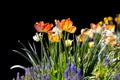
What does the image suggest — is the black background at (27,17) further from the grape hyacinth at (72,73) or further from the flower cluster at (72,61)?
the grape hyacinth at (72,73)

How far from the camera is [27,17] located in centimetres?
730

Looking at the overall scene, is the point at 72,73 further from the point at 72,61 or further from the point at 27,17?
the point at 27,17

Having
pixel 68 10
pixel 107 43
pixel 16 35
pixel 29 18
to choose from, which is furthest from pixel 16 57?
pixel 107 43

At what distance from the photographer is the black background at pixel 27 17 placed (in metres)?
6.39

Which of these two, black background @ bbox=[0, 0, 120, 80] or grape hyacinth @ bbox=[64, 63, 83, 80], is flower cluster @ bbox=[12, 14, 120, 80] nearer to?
grape hyacinth @ bbox=[64, 63, 83, 80]

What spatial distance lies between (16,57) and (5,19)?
2.64ft

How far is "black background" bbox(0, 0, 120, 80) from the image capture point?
6387 mm

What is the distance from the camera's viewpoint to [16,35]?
6914 mm

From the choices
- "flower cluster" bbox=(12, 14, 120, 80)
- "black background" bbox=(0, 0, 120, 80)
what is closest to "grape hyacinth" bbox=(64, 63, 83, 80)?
"flower cluster" bbox=(12, 14, 120, 80)

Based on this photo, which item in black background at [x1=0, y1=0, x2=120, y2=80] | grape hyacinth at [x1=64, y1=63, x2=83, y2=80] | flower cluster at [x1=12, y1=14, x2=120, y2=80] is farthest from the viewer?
black background at [x1=0, y1=0, x2=120, y2=80]

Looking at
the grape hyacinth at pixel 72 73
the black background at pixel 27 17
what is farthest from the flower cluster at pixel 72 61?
the black background at pixel 27 17

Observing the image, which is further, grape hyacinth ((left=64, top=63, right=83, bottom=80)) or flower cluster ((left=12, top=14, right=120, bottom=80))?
flower cluster ((left=12, top=14, right=120, bottom=80))

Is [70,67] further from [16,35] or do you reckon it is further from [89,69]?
[16,35]

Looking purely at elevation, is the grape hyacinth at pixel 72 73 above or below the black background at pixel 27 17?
below
